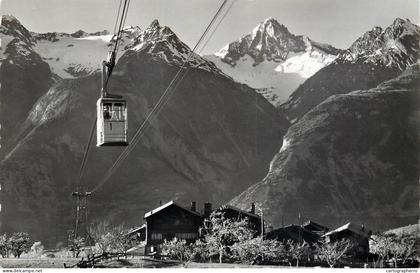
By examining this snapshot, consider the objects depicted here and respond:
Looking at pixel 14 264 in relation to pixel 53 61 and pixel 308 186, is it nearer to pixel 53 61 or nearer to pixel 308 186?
pixel 308 186

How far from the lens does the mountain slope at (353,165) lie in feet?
397

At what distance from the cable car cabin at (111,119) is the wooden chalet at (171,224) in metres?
38.7

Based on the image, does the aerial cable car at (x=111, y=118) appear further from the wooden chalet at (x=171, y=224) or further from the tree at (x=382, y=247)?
the wooden chalet at (x=171, y=224)

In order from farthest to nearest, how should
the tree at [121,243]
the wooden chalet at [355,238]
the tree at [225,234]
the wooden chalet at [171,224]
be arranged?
the tree at [121,243]
the wooden chalet at [171,224]
the wooden chalet at [355,238]
the tree at [225,234]

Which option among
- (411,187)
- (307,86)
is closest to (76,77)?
(307,86)

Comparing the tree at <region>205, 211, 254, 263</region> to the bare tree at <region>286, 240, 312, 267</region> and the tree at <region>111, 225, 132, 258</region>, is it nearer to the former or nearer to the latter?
the bare tree at <region>286, 240, 312, 267</region>

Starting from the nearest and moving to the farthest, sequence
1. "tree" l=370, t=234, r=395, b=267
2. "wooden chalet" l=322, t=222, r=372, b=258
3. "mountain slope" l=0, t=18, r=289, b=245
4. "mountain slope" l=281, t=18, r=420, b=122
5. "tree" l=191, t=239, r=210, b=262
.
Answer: "tree" l=191, t=239, r=210, b=262
"tree" l=370, t=234, r=395, b=267
"wooden chalet" l=322, t=222, r=372, b=258
"mountain slope" l=0, t=18, r=289, b=245
"mountain slope" l=281, t=18, r=420, b=122

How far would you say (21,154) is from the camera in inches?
5792

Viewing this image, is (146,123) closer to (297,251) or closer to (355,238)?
(355,238)

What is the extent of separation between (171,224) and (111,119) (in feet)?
131

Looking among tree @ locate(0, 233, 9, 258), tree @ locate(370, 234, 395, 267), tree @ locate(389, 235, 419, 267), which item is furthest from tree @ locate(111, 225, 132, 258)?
tree @ locate(389, 235, 419, 267)

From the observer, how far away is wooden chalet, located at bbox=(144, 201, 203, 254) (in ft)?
220

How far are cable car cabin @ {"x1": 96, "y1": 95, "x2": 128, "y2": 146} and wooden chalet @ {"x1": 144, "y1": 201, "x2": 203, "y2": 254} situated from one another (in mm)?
38697

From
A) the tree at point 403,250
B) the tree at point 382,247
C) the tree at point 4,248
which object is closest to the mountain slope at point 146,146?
the tree at point 4,248
